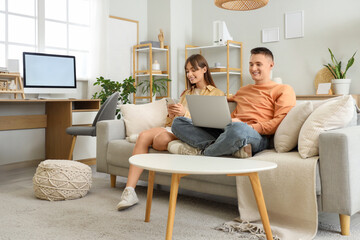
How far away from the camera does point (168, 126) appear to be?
3117mm

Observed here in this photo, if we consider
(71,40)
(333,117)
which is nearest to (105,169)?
(333,117)

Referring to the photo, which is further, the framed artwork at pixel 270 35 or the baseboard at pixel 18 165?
the framed artwork at pixel 270 35

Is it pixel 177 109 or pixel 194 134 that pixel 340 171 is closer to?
pixel 194 134

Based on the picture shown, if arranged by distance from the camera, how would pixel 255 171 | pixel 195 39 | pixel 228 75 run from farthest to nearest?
pixel 195 39, pixel 228 75, pixel 255 171

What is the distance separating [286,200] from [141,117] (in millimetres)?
1465

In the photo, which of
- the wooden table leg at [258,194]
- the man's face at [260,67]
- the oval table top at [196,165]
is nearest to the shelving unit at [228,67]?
the man's face at [260,67]

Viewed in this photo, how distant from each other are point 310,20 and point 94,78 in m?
2.63

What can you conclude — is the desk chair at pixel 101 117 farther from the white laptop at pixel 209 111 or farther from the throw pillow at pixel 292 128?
the throw pillow at pixel 292 128

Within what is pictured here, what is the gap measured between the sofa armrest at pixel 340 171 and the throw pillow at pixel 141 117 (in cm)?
149

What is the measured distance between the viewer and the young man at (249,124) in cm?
213

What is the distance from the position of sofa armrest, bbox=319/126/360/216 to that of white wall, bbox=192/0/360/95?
2725 millimetres

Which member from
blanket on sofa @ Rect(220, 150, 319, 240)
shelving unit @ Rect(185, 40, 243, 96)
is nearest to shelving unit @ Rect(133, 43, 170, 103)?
shelving unit @ Rect(185, 40, 243, 96)

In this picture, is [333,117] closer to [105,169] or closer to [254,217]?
[254,217]

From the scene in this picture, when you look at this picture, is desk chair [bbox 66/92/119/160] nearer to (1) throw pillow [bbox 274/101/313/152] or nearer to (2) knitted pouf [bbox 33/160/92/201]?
(2) knitted pouf [bbox 33/160/92/201]
